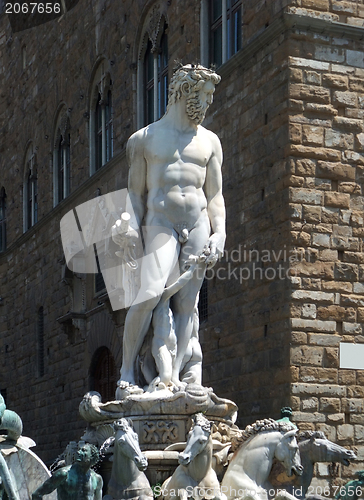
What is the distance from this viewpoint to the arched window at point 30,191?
27797mm

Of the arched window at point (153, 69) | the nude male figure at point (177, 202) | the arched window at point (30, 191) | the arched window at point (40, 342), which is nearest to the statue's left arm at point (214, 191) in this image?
the nude male figure at point (177, 202)

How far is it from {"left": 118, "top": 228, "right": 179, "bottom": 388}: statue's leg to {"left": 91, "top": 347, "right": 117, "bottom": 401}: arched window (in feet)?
36.0

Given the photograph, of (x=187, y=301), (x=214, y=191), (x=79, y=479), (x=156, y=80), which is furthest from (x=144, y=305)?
(x=156, y=80)

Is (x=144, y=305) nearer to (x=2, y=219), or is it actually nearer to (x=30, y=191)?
(x=30, y=191)

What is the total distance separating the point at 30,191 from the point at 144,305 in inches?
732

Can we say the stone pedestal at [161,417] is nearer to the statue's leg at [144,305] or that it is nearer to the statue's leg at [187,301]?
the statue's leg at [144,305]

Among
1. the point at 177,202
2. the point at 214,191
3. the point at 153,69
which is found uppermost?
the point at 153,69

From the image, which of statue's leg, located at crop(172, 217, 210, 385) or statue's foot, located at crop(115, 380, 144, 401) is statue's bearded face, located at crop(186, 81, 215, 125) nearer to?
statue's leg, located at crop(172, 217, 210, 385)

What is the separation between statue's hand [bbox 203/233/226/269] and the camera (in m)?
10.4

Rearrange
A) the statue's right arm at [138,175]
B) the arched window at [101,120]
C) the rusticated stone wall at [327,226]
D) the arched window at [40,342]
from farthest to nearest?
the arched window at [40,342] → the arched window at [101,120] → the rusticated stone wall at [327,226] → the statue's right arm at [138,175]

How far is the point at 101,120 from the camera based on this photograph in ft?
75.4

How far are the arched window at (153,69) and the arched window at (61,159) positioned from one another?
189 inches

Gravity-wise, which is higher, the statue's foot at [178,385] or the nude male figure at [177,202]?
the nude male figure at [177,202]

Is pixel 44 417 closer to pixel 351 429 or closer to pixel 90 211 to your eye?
pixel 90 211
